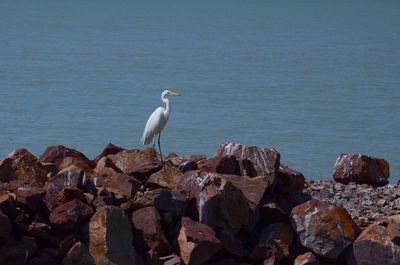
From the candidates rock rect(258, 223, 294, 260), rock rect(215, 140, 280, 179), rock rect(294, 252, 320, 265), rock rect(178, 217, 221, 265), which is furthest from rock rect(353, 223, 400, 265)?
rock rect(178, 217, 221, 265)

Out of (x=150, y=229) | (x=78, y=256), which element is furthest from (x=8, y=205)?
(x=150, y=229)

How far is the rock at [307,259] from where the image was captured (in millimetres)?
14703

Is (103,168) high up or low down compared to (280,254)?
up

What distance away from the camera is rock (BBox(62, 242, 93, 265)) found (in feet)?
45.8

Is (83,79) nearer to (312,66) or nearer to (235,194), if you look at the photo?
(312,66)

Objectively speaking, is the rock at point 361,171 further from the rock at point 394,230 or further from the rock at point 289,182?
A: the rock at point 394,230

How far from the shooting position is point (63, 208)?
14156mm

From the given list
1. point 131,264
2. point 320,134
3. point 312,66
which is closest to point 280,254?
point 131,264

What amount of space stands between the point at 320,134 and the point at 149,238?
810 inches

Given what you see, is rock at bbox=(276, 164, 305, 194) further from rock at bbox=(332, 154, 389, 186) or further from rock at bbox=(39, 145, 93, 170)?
rock at bbox=(332, 154, 389, 186)

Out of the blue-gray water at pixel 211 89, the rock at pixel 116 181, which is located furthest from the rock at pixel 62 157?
the blue-gray water at pixel 211 89

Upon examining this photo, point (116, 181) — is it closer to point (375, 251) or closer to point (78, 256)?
point (78, 256)

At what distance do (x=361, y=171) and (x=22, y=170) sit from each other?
223 inches

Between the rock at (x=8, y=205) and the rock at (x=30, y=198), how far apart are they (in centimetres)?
16
